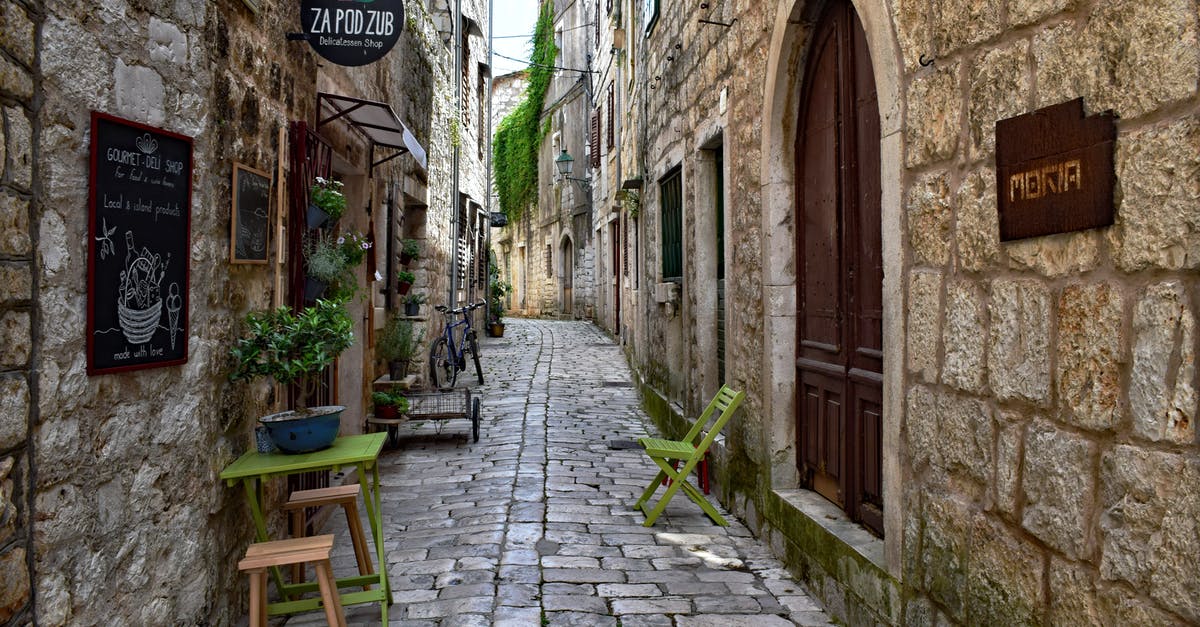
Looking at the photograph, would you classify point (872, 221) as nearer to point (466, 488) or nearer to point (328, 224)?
point (328, 224)

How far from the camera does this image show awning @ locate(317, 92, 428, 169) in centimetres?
479

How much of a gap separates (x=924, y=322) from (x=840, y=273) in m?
1.08

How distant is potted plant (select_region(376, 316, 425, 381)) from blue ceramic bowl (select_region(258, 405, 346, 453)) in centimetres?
428

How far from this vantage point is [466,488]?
5719 millimetres

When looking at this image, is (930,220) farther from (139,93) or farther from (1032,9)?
(139,93)

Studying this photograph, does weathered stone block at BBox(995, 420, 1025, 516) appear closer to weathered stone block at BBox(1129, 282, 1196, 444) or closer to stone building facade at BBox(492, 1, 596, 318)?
weathered stone block at BBox(1129, 282, 1196, 444)

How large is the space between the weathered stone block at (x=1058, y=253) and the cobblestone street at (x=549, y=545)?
1987 millimetres

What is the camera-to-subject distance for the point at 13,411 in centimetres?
215

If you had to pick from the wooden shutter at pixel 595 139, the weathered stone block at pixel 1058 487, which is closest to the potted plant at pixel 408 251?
the weathered stone block at pixel 1058 487

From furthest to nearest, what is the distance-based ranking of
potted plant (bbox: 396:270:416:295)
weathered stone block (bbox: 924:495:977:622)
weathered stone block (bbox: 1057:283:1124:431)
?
potted plant (bbox: 396:270:416:295) → weathered stone block (bbox: 924:495:977:622) → weathered stone block (bbox: 1057:283:1124:431)

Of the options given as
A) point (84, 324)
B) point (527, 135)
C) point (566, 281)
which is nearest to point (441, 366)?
point (84, 324)

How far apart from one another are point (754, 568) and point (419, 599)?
169 centimetres

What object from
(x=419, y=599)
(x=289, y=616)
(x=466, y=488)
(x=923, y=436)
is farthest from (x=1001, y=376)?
(x=466, y=488)

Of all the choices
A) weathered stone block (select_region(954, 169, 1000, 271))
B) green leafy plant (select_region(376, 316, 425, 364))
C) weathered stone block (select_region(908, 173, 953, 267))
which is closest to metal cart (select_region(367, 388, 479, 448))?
green leafy plant (select_region(376, 316, 425, 364))
